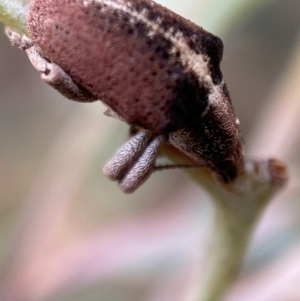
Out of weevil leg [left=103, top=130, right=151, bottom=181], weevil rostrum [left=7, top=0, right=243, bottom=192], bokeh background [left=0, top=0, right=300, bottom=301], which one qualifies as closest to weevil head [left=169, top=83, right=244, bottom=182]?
weevil rostrum [left=7, top=0, right=243, bottom=192]

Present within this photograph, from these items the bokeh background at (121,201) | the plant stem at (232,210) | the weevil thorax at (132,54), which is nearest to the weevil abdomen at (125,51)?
the weevil thorax at (132,54)

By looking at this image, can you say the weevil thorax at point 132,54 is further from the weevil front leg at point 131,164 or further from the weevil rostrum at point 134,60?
the weevil front leg at point 131,164

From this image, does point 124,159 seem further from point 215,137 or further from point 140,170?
point 215,137

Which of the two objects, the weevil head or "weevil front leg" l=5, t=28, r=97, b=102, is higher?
the weevil head

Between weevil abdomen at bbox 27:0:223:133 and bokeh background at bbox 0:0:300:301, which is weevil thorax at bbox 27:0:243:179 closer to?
weevil abdomen at bbox 27:0:223:133

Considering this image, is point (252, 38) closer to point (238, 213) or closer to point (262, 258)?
point (262, 258)

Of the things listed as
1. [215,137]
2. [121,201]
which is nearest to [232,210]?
[215,137]

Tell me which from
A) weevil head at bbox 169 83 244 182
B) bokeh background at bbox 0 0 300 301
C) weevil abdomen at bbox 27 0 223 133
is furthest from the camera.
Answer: bokeh background at bbox 0 0 300 301
